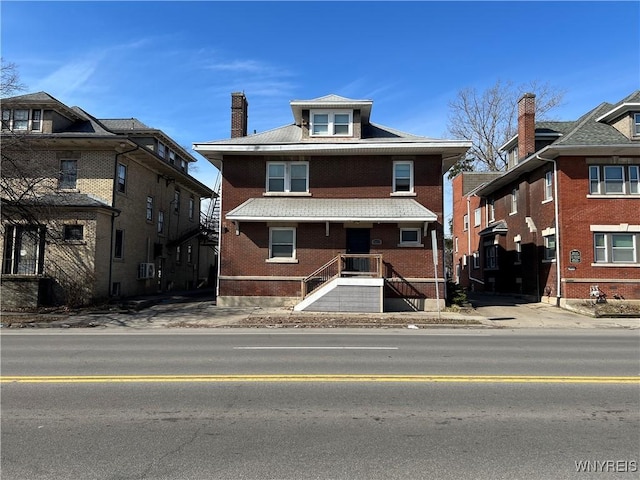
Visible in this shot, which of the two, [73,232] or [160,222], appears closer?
[73,232]

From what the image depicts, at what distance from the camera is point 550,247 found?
73.2 feet

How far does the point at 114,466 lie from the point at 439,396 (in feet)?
13.4

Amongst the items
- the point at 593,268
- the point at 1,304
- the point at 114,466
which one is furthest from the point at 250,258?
the point at 114,466

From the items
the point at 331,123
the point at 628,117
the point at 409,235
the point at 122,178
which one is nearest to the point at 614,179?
the point at 628,117

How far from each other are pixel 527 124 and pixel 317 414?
24.6 metres

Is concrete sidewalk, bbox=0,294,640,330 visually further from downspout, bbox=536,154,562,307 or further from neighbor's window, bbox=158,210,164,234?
neighbor's window, bbox=158,210,164,234

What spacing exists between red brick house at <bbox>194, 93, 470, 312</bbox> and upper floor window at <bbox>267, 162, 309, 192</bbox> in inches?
1.9

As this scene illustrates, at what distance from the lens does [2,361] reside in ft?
28.5

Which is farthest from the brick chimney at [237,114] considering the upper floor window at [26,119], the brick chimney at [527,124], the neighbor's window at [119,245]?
the brick chimney at [527,124]

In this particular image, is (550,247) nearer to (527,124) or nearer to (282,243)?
(527,124)

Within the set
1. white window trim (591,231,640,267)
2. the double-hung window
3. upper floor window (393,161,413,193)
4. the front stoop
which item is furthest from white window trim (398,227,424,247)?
the double-hung window

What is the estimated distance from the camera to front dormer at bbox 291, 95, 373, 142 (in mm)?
21516

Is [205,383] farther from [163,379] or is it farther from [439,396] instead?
[439,396]

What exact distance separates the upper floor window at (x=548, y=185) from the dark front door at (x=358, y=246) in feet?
30.6
